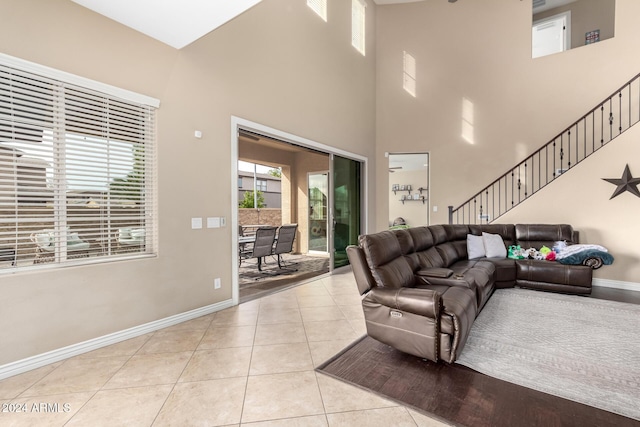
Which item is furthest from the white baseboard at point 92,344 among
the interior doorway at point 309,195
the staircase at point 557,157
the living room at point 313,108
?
the staircase at point 557,157

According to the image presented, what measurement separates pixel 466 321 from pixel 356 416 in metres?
1.16

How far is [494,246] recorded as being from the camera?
15.7 feet

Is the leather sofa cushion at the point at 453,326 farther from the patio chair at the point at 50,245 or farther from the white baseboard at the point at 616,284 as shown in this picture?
the white baseboard at the point at 616,284

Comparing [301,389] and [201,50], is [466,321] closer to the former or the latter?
[301,389]

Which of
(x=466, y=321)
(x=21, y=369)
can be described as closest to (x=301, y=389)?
(x=466, y=321)

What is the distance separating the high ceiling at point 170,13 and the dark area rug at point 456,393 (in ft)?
9.99

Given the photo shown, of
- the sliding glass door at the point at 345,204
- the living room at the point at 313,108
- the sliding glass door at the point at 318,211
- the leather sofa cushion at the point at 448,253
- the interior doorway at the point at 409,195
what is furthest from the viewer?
the interior doorway at the point at 409,195

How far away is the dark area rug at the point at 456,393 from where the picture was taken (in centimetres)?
169

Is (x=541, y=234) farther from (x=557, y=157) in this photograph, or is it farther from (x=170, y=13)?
(x=170, y=13)

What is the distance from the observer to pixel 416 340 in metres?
2.29

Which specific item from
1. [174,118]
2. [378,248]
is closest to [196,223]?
[174,118]

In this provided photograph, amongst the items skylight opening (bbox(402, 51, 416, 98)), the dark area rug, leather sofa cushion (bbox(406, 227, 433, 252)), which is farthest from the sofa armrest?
skylight opening (bbox(402, 51, 416, 98))

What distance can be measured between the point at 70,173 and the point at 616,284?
7.27 m

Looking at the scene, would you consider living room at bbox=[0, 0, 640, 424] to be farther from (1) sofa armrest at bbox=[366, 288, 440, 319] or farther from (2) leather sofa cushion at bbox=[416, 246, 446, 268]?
(2) leather sofa cushion at bbox=[416, 246, 446, 268]
